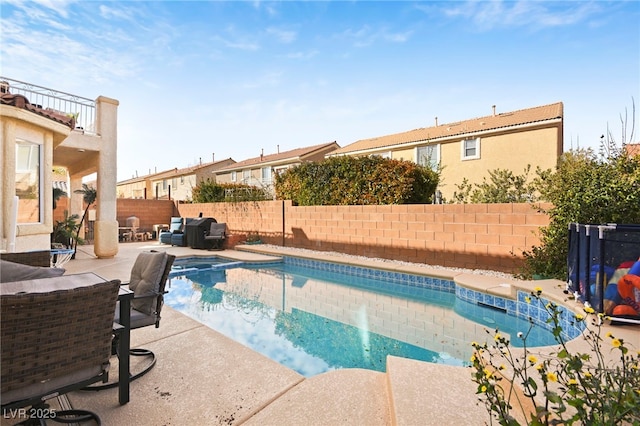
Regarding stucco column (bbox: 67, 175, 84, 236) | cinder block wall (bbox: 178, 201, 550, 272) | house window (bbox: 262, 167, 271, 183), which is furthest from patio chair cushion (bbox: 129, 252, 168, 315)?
house window (bbox: 262, 167, 271, 183)

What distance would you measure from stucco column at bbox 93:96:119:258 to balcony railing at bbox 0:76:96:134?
11.2 inches

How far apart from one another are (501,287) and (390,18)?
262 inches

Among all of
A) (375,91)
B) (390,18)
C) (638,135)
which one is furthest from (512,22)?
(375,91)

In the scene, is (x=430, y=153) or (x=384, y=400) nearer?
(x=384, y=400)

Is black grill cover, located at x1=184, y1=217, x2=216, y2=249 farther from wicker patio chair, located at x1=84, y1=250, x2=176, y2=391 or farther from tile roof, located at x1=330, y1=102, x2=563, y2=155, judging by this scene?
tile roof, located at x1=330, y1=102, x2=563, y2=155

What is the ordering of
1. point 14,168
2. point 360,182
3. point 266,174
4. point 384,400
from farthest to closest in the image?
point 266,174, point 360,182, point 14,168, point 384,400

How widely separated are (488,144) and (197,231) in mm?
13036

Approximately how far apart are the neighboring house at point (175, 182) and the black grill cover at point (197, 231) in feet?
50.1

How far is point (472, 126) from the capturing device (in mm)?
16109

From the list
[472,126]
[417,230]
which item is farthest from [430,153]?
[417,230]

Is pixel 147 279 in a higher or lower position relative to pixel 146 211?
lower

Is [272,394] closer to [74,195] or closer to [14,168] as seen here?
[14,168]

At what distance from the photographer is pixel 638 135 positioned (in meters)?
5.70

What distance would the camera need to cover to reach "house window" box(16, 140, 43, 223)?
6.30 metres
